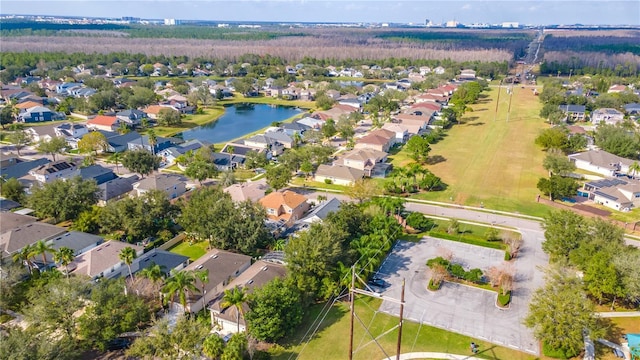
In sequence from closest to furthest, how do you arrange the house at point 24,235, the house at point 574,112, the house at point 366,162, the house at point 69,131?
the house at point 24,235 → the house at point 366,162 → the house at point 69,131 → the house at point 574,112

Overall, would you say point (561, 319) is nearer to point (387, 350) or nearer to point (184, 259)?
point (387, 350)

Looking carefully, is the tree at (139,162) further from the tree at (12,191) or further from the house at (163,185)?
the tree at (12,191)

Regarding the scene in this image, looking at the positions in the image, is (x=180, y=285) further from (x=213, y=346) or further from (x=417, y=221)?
(x=417, y=221)

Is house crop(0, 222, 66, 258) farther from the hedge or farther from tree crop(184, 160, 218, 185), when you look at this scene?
the hedge

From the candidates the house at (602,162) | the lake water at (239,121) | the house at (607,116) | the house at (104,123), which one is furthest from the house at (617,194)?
the house at (104,123)

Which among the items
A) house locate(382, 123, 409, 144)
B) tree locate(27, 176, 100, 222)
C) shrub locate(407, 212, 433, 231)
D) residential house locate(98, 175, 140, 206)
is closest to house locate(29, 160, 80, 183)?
residential house locate(98, 175, 140, 206)

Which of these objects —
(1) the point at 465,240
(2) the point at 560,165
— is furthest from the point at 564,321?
(2) the point at 560,165
